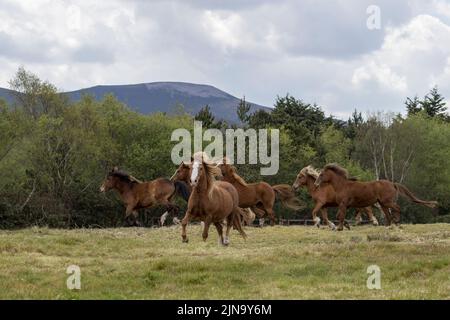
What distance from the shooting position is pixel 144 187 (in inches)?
1227

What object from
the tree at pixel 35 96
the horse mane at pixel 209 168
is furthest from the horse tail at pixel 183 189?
the tree at pixel 35 96

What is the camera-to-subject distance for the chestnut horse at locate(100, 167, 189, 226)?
101 ft

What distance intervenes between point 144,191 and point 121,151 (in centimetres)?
2788

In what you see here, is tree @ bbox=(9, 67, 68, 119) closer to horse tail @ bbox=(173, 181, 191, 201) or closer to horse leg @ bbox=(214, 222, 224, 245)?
horse tail @ bbox=(173, 181, 191, 201)

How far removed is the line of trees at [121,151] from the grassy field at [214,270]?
28660 mm

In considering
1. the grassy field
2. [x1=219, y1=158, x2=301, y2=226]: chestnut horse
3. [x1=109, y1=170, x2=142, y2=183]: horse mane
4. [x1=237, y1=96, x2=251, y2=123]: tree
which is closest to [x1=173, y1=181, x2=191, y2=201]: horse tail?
[x1=109, y1=170, x2=142, y2=183]: horse mane

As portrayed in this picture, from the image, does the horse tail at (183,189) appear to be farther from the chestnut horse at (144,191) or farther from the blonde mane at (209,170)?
the blonde mane at (209,170)

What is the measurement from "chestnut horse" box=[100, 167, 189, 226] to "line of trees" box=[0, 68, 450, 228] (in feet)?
48.4

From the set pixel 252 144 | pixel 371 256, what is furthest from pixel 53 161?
pixel 371 256

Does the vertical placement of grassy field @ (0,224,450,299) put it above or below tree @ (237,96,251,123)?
below

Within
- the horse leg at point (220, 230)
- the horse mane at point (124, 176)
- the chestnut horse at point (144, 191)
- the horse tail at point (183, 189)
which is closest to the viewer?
the horse leg at point (220, 230)

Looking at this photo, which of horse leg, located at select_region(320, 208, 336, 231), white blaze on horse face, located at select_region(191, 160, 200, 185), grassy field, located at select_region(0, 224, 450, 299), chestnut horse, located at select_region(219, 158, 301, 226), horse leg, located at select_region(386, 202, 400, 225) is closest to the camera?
grassy field, located at select_region(0, 224, 450, 299)

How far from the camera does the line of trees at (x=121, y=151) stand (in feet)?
164
